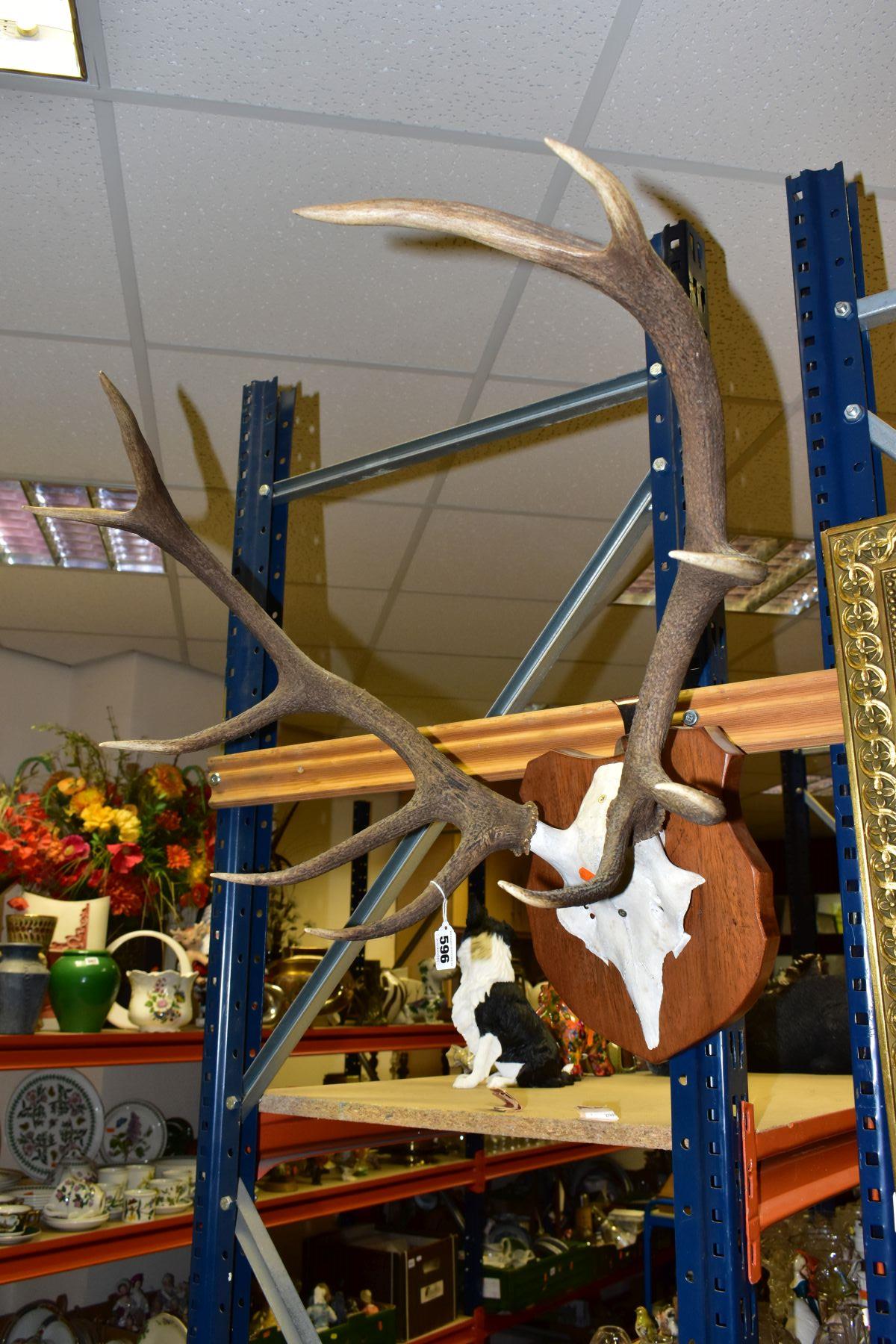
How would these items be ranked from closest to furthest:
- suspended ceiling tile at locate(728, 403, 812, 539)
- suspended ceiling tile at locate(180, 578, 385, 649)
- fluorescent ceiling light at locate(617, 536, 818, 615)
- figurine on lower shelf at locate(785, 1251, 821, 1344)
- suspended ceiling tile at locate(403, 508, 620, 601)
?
figurine on lower shelf at locate(785, 1251, 821, 1344) → suspended ceiling tile at locate(728, 403, 812, 539) → suspended ceiling tile at locate(403, 508, 620, 601) → fluorescent ceiling light at locate(617, 536, 818, 615) → suspended ceiling tile at locate(180, 578, 385, 649)

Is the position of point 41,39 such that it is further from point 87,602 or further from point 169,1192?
point 87,602

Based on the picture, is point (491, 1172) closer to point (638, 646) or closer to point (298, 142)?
point (638, 646)

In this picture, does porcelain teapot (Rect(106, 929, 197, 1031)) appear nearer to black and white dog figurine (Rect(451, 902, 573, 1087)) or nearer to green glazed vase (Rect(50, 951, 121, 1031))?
green glazed vase (Rect(50, 951, 121, 1031))

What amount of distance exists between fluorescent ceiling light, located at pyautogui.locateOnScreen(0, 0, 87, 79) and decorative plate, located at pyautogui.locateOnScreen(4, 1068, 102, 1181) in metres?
2.06

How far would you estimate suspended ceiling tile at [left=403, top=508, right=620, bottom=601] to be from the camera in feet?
10.5

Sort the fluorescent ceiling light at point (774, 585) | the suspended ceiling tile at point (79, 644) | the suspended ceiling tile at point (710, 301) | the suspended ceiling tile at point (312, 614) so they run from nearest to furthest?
the suspended ceiling tile at point (710, 301)
the fluorescent ceiling light at point (774, 585)
the suspended ceiling tile at point (312, 614)
the suspended ceiling tile at point (79, 644)

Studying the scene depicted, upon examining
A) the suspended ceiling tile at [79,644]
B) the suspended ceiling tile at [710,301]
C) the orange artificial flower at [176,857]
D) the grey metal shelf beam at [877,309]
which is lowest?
the orange artificial flower at [176,857]

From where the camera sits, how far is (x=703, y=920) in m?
0.99

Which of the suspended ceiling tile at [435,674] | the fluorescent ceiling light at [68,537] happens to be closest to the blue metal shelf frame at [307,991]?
the fluorescent ceiling light at [68,537]

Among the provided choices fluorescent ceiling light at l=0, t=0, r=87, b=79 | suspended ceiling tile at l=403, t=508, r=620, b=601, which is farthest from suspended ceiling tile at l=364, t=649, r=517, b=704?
fluorescent ceiling light at l=0, t=0, r=87, b=79

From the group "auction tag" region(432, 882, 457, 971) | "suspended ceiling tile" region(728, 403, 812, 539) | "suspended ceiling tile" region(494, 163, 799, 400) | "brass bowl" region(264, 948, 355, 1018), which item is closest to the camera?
"auction tag" region(432, 882, 457, 971)

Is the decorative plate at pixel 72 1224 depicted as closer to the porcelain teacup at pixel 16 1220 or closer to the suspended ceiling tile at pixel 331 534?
the porcelain teacup at pixel 16 1220

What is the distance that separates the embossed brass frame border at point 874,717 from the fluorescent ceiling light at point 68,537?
253 centimetres

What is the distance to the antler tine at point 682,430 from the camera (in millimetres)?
809
